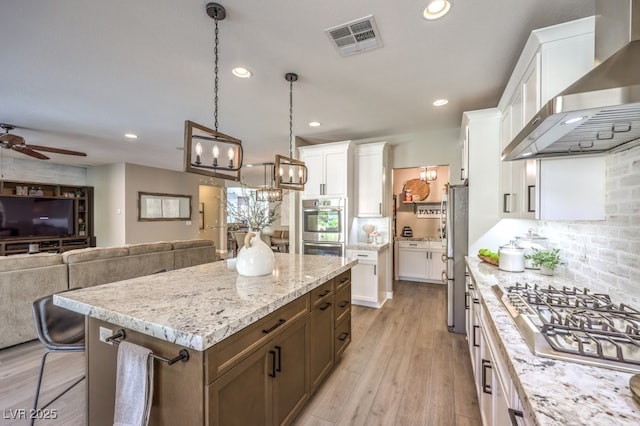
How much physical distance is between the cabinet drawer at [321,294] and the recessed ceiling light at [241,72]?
212cm

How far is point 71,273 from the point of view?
10.2ft

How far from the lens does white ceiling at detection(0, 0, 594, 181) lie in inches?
71.1

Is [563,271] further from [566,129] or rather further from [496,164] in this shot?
[566,129]

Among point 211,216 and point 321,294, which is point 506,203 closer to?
point 321,294

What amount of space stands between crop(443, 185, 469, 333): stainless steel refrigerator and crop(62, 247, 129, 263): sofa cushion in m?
4.22

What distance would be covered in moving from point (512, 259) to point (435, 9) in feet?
6.42

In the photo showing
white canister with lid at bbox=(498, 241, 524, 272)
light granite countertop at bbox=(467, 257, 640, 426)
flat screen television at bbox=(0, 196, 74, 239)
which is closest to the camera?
light granite countertop at bbox=(467, 257, 640, 426)

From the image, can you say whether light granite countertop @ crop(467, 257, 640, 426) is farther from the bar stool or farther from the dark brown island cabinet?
the bar stool

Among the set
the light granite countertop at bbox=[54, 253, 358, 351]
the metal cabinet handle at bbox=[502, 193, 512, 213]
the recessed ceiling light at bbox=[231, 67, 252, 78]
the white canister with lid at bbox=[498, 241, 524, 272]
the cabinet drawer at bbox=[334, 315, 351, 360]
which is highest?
the recessed ceiling light at bbox=[231, 67, 252, 78]

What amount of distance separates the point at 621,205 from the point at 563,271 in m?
0.81

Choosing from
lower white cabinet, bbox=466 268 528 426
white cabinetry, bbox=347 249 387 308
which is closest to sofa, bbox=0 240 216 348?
white cabinetry, bbox=347 249 387 308

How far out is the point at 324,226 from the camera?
4.28 metres

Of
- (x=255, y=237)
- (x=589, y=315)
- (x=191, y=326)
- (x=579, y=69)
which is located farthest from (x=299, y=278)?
(x=579, y=69)

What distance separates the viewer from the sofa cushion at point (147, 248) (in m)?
3.75
